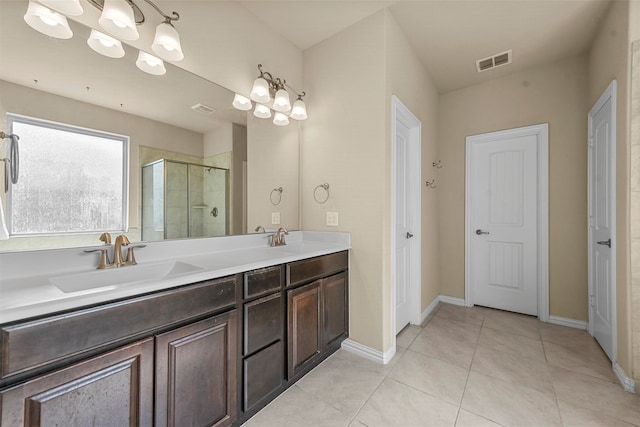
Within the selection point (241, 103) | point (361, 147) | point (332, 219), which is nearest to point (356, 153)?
point (361, 147)

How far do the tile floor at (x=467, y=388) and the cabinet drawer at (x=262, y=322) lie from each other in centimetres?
43

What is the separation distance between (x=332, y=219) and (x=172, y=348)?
58.8 inches

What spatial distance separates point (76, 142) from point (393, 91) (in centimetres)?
208

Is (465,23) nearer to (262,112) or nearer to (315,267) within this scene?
(262,112)

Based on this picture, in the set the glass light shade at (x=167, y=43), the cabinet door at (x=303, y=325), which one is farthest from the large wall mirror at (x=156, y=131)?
the cabinet door at (x=303, y=325)

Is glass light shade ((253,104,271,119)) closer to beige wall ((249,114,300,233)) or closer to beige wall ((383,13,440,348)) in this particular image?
beige wall ((249,114,300,233))

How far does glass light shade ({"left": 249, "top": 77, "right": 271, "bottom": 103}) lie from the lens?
1.99m

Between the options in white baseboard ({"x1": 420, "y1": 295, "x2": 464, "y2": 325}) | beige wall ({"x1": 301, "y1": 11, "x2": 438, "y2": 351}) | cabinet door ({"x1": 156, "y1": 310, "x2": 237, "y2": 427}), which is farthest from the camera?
white baseboard ({"x1": 420, "y1": 295, "x2": 464, "y2": 325})

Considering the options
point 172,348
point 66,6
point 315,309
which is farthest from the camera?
point 315,309

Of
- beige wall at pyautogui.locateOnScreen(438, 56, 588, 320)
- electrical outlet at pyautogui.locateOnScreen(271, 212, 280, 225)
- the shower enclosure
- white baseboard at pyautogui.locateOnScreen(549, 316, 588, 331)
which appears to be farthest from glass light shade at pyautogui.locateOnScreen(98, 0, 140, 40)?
white baseboard at pyautogui.locateOnScreen(549, 316, 588, 331)

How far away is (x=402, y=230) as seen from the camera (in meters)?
2.57

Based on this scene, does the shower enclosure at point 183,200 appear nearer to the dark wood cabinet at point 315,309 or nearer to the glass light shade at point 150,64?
the glass light shade at point 150,64

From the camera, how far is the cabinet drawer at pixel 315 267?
1.65 metres

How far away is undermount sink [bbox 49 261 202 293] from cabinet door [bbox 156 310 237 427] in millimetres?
274
